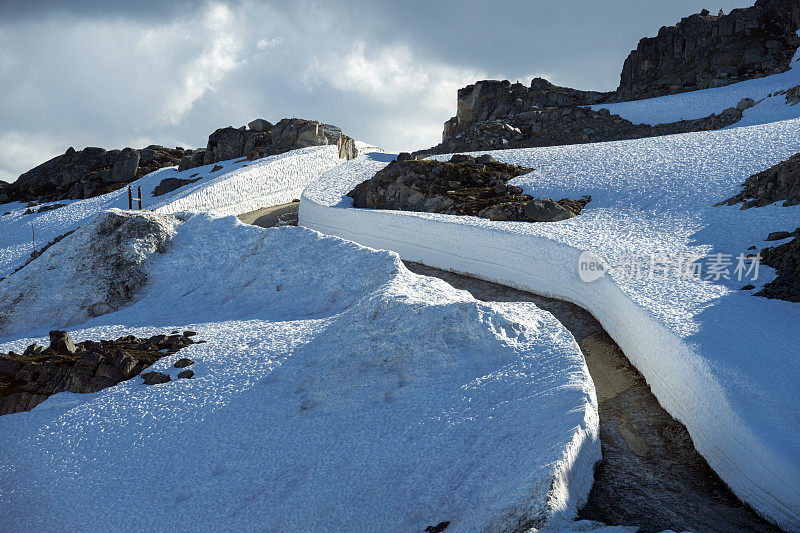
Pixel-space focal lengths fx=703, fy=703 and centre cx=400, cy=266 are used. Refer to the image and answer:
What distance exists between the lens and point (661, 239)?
768 inches

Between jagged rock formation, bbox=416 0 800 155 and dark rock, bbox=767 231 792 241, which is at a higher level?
jagged rock formation, bbox=416 0 800 155

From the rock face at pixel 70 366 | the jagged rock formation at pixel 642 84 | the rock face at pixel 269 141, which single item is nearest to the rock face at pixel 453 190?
the rock face at pixel 70 366

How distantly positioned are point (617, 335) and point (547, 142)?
93.8 feet

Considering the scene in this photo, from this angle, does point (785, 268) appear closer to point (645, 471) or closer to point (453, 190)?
point (645, 471)

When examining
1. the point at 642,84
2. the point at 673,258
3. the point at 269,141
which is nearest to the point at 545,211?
the point at 673,258

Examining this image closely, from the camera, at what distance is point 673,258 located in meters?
17.7

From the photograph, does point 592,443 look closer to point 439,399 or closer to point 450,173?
point 439,399

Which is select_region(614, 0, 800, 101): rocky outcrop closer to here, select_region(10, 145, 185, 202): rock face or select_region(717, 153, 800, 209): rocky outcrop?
select_region(717, 153, 800, 209): rocky outcrop

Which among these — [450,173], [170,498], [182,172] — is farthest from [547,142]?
[170,498]

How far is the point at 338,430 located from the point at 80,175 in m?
40.4

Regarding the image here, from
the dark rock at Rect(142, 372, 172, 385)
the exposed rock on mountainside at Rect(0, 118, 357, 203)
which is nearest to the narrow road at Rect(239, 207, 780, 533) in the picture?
the dark rock at Rect(142, 372, 172, 385)

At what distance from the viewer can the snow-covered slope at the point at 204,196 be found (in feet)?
103

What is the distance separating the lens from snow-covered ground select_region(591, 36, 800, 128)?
118 ft

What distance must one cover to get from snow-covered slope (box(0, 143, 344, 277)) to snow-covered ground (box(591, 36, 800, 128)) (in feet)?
61.5
